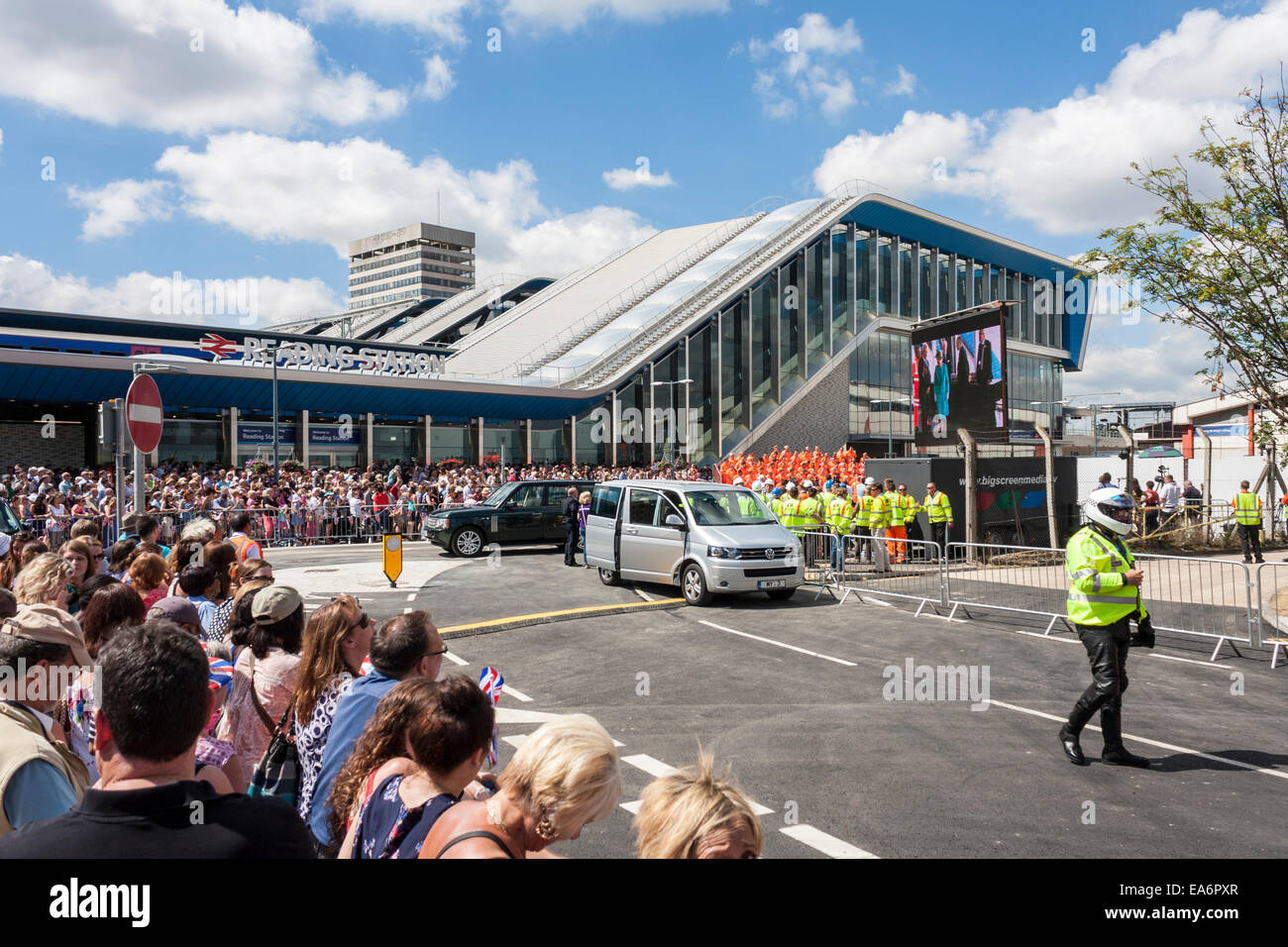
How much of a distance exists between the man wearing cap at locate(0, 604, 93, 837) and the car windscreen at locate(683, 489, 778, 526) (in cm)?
1116

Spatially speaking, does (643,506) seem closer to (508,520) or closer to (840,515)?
(840,515)

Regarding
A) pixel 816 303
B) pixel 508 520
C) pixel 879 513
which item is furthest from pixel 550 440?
pixel 879 513

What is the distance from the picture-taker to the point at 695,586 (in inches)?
557

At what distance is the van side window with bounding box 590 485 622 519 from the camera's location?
16.1 meters

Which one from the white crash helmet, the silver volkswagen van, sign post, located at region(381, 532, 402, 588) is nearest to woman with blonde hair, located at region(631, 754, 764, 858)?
the white crash helmet

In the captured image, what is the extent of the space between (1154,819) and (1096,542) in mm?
2123

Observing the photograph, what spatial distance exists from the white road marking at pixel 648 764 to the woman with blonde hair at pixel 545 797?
410 centimetres

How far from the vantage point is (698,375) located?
154ft

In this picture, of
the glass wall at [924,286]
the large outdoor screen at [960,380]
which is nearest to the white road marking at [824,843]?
the large outdoor screen at [960,380]

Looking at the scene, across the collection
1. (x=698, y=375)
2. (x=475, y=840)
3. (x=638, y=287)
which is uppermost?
(x=638, y=287)

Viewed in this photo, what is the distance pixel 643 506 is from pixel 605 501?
1.29 m
